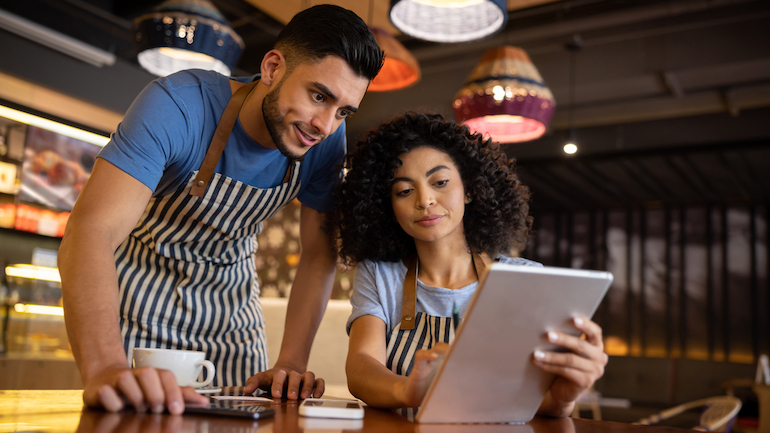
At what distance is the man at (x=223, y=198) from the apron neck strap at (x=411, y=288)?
9.2 inches

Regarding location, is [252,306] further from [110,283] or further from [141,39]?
[141,39]

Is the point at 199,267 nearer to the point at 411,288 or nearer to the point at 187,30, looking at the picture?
A: the point at 411,288

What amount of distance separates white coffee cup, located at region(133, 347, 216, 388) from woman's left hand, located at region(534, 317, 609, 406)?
1.77 ft

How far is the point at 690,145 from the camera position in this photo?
6.43m

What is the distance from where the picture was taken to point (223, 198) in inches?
56.8

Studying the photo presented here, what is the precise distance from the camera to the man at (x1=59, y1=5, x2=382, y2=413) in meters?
1.14

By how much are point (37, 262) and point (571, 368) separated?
400 centimetres

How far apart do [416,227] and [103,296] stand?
67 cm

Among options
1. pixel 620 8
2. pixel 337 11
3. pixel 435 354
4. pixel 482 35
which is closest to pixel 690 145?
pixel 620 8

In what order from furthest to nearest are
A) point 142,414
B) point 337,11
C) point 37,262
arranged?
point 37,262 < point 337,11 < point 142,414

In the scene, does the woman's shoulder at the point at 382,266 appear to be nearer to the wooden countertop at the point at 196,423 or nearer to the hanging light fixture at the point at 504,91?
the wooden countertop at the point at 196,423

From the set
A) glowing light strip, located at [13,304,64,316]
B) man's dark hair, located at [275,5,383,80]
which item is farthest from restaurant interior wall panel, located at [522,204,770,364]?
man's dark hair, located at [275,5,383,80]

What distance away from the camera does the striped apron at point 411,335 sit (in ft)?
4.22

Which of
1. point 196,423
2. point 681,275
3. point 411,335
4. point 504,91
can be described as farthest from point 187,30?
point 681,275
